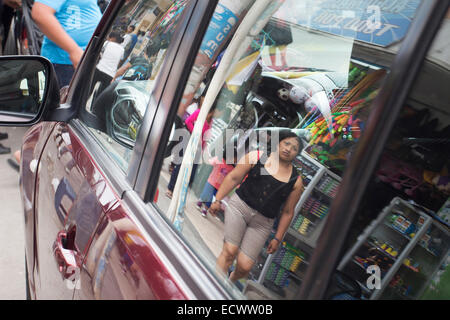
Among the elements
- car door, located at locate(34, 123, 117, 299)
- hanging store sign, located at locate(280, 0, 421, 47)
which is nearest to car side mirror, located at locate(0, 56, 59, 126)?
car door, located at locate(34, 123, 117, 299)

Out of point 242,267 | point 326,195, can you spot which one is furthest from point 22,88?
point 326,195

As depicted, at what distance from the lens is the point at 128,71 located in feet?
5.66

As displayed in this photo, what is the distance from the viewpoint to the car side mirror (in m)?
1.79

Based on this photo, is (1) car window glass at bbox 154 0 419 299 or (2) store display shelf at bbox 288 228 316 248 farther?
(1) car window glass at bbox 154 0 419 299

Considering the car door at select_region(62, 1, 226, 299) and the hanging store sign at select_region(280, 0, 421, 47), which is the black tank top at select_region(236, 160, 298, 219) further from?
the hanging store sign at select_region(280, 0, 421, 47)

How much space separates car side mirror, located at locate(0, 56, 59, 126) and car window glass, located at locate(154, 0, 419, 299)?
0.82 metres

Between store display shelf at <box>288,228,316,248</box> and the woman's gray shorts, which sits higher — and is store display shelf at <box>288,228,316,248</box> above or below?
above

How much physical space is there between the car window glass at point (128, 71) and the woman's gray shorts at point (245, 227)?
518 millimetres

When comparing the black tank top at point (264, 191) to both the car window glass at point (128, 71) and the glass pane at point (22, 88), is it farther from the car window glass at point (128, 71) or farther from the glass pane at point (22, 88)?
the glass pane at point (22, 88)

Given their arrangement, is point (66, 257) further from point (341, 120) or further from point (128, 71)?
point (341, 120)

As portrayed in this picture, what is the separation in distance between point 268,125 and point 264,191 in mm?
207

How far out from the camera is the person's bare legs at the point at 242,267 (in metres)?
0.96

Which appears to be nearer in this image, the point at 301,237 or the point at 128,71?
the point at 301,237
